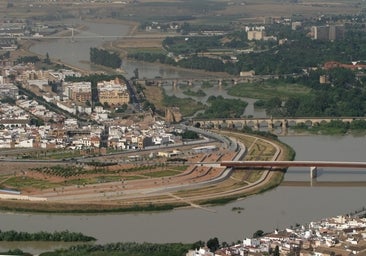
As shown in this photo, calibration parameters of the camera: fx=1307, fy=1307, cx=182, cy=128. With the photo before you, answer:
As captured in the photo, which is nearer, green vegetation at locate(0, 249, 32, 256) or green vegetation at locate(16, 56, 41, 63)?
green vegetation at locate(0, 249, 32, 256)

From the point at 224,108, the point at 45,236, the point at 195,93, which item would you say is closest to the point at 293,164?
the point at 45,236

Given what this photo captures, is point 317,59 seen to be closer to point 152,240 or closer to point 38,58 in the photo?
point 38,58

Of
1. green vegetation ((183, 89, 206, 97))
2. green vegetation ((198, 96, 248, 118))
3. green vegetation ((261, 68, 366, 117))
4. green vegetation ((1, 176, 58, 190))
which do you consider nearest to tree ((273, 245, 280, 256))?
green vegetation ((1, 176, 58, 190))

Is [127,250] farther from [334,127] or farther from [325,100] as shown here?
[325,100]

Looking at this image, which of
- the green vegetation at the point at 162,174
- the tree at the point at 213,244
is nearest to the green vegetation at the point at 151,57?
the green vegetation at the point at 162,174

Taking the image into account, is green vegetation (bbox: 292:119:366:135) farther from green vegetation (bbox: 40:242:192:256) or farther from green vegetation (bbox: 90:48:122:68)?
green vegetation (bbox: 90:48:122:68)

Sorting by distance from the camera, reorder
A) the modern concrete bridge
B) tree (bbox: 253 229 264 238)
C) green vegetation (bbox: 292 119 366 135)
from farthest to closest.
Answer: green vegetation (bbox: 292 119 366 135) → the modern concrete bridge → tree (bbox: 253 229 264 238)
